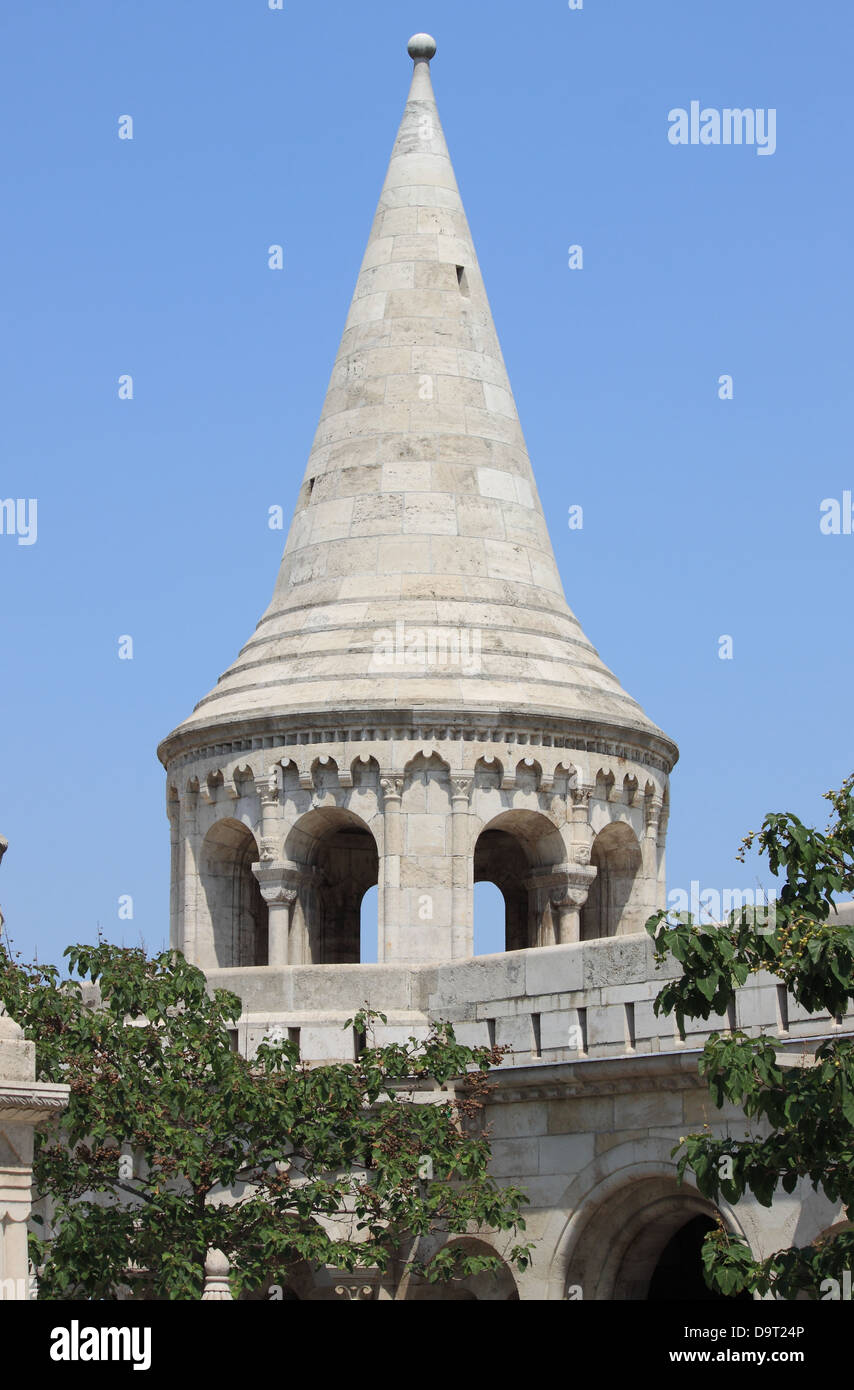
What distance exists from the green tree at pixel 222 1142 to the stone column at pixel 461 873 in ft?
12.4

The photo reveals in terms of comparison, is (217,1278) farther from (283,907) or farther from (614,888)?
(614,888)

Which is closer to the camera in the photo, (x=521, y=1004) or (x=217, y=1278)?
(x=217, y=1278)

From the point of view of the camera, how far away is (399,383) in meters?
28.2

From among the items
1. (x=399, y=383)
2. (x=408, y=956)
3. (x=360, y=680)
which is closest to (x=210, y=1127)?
(x=408, y=956)

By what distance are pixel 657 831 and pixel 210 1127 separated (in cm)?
863

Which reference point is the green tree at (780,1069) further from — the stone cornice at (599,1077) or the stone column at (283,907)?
the stone column at (283,907)

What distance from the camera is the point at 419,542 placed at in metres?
27.4

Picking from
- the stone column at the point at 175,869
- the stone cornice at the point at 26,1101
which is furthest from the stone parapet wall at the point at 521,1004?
the stone cornice at the point at 26,1101

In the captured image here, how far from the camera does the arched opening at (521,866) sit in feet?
86.8

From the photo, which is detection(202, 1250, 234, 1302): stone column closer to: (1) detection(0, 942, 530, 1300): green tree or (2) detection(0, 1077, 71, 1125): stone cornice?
(1) detection(0, 942, 530, 1300): green tree

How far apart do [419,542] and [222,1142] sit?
349 inches

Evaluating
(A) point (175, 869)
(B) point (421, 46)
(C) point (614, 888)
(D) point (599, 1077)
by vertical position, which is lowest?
(D) point (599, 1077)

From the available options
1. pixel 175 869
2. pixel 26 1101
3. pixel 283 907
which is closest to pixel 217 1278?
pixel 283 907

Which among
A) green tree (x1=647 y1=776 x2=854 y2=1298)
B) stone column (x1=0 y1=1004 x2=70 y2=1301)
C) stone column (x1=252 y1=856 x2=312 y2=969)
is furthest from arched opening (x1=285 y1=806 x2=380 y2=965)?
stone column (x1=0 y1=1004 x2=70 y2=1301)
